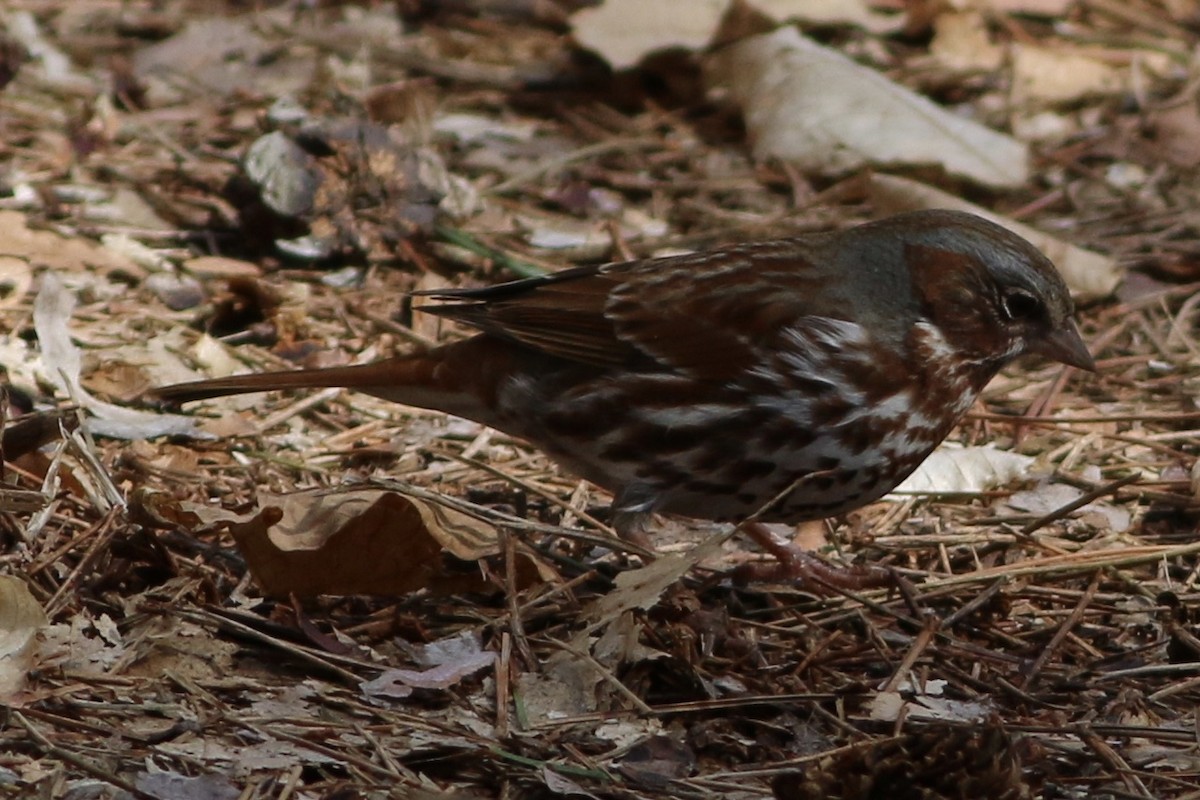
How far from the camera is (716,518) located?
440 centimetres

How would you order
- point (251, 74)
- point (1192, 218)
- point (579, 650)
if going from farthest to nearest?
point (251, 74), point (1192, 218), point (579, 650)

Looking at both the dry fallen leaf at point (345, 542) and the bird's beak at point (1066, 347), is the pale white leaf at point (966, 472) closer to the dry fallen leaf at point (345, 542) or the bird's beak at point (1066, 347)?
the bird's beak at point (1066, 347)

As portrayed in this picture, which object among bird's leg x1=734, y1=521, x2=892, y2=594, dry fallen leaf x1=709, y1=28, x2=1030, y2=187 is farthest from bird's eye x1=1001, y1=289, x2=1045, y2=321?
dry fallen leaf x1=709, y1=28, x2=1030, y2=187

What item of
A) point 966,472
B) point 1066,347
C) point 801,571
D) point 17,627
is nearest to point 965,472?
point 966,472

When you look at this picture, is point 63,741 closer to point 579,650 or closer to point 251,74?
point 579,650

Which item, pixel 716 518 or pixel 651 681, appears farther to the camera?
pixel 716 518

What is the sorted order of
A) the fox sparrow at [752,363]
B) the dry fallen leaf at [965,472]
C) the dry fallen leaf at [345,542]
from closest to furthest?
the dry fallen leaf at [345,542] < the fox sparrow at [752,363] < the dry fallen leaf at [965,472]

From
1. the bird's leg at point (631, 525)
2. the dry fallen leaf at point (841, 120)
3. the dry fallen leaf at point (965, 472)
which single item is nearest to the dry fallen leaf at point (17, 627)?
the bird's leg at point (631, 525)

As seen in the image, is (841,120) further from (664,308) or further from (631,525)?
(631,525)

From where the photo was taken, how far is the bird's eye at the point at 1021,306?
444 centimetres

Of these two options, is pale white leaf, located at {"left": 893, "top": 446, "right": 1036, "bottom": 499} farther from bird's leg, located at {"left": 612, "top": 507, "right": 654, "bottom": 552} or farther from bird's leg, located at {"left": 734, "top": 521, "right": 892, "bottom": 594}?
bird's leg, located at {"left": 612, "top": 507, "right": 654, "bottom": 552}

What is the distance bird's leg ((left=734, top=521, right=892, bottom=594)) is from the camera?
4258 mm

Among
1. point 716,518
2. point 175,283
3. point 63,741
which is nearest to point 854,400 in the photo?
point 716,518

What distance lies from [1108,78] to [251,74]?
3737 millimetres
